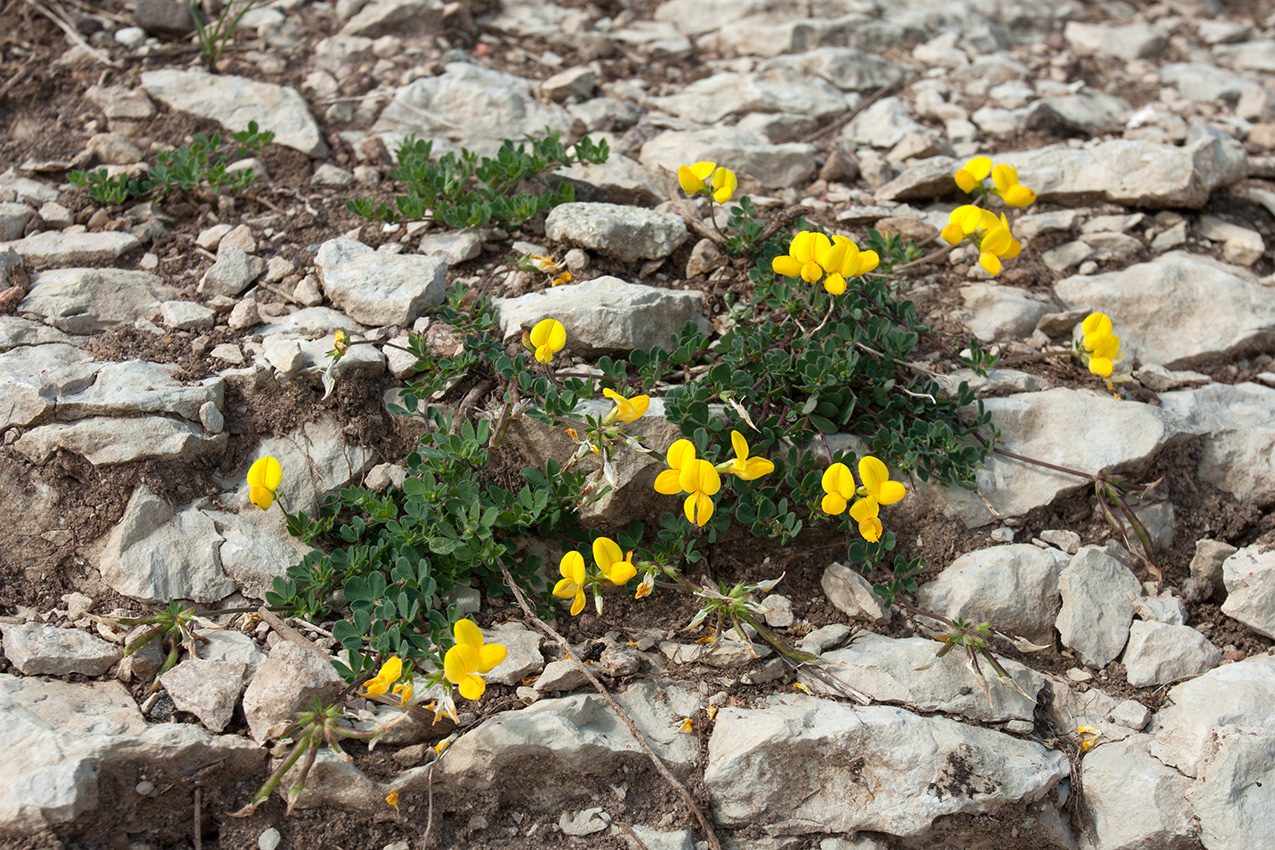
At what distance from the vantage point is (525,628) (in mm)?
3361

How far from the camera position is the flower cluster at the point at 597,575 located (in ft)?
10.2

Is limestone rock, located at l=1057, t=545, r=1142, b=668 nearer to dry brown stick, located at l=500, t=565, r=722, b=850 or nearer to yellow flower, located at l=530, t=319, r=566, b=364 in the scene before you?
dry brown stick, located at l=500, t=565, r=722, b=850

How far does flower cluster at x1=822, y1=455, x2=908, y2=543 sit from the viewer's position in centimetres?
336

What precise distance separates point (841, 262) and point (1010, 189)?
109 centimetres

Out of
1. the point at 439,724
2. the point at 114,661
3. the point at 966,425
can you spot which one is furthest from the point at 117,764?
the point at 966,425

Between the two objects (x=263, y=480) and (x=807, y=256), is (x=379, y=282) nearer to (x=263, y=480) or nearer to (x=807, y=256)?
(x=263, y=480)

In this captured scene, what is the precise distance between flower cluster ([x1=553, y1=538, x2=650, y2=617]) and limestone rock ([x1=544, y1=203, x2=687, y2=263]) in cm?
163

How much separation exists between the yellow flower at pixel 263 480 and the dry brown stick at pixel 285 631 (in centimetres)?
36

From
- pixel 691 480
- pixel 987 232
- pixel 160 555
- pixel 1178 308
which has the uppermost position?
pixel 987 232

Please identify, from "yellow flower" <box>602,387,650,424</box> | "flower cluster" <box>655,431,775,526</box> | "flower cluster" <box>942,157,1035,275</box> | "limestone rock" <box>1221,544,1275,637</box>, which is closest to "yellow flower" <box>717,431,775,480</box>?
"flower cluster" <box>655,431,775,526</box>

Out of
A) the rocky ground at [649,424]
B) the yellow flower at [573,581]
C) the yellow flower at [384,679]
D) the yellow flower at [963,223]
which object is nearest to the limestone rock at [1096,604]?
the rocky ground at [649,424]

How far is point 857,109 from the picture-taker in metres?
5.75

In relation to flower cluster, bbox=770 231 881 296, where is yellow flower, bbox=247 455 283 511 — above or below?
below

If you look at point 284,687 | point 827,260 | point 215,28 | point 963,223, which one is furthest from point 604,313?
point 215,28
